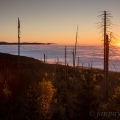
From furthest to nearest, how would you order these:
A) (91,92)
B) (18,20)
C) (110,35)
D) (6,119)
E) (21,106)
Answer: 1. (18,20)
2. (110,35)
3. (21,106)
4. (6,119)
5. (91,92)

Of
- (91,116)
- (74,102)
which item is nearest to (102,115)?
(91,116)

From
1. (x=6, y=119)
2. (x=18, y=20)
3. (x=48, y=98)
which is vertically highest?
(x=18, y=20)

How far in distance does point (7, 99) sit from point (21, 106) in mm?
999

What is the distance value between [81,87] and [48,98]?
2981 millimetres

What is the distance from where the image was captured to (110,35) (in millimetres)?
17734

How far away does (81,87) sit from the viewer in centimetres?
1300

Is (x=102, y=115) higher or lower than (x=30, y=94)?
lower

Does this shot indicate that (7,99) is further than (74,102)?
Yes

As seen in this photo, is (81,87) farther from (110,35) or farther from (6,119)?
(110,35)

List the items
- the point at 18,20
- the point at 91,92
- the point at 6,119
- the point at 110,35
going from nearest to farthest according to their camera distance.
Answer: the point at 91,92
the point at 6,119
the point at 110,35
the point at 18,20

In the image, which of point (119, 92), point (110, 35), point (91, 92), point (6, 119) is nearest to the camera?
point (119, 92)

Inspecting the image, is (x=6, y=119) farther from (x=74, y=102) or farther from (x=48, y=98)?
(x=74, y=102)

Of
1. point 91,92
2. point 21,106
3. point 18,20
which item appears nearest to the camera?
point 91,92

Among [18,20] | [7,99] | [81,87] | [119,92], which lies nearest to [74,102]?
[81,87]
